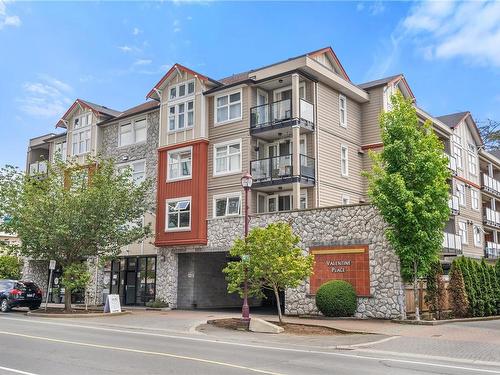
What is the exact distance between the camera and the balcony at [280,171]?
87.2 feet

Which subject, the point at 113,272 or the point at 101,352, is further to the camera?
the point at 113,272

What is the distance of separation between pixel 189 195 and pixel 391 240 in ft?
41.4

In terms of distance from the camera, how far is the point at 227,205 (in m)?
28.9

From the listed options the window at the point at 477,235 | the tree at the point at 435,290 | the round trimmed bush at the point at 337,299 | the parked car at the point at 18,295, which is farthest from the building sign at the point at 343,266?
the window at the point at 477,235

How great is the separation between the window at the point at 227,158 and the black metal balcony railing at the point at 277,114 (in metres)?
1.51

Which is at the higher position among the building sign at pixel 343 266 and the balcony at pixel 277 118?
the balcony at pixel 277 118

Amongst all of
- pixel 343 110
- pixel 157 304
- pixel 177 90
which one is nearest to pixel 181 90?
pixel 177 90

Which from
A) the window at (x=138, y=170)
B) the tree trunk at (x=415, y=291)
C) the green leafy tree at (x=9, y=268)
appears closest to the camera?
the tree trunk at (x=415, y=291)

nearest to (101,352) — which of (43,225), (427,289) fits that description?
(427,289)

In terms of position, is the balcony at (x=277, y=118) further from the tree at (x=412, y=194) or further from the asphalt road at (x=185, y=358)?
the asphalt road at (x=185, y=358)

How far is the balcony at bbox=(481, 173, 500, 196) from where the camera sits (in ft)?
143

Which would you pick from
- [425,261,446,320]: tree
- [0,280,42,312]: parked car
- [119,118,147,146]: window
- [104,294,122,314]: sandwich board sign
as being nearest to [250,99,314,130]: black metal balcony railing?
[119,118,147,146]: window

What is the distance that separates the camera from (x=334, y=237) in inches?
945

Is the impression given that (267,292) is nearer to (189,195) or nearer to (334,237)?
(189,195)
